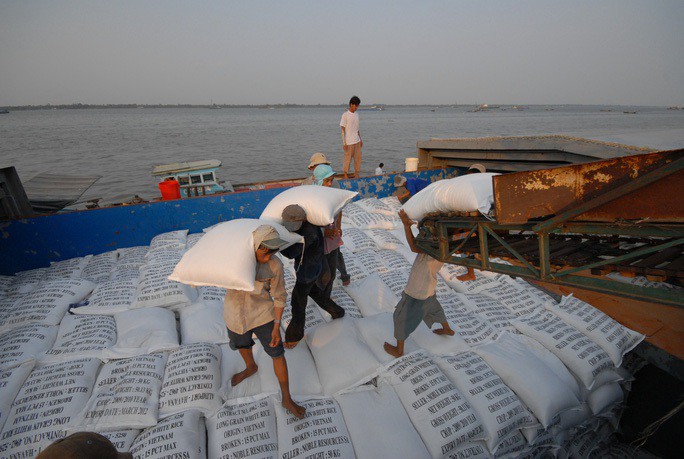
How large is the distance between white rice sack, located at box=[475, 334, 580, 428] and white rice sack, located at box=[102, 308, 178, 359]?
2903 mm

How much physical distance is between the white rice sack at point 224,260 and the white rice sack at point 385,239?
311cm

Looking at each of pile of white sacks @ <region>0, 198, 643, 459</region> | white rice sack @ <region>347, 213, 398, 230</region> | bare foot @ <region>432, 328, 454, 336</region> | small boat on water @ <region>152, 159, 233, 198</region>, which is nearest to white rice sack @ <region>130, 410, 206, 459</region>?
pile of white sacks @ <region>0, 198, 643, 459</region>

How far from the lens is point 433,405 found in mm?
2383

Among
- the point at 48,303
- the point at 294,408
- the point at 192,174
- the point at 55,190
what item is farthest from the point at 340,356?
the point at 192,174

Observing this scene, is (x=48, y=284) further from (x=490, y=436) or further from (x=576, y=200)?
(x=576, y=200)

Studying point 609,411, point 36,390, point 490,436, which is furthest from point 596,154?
point 36,390

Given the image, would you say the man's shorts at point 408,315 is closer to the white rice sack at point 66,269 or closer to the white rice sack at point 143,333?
the white rice sack at point 143,333

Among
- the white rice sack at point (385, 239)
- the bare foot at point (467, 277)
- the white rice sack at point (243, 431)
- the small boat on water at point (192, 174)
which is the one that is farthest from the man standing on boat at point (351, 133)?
the white rice sack at point (243, 431)

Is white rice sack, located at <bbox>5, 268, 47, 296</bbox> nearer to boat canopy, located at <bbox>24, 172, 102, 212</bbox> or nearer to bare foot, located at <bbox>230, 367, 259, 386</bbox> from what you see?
boat canopy, located at <bbox>24, 172, 102, 212</bbox>

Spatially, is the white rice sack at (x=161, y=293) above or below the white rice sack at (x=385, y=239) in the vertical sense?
above

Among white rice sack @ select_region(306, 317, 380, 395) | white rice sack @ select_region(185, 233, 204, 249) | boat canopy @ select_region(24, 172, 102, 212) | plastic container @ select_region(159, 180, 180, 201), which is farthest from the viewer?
plastic container @ select_region(159, 180, 180, 201)

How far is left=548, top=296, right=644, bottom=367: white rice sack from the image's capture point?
298cm

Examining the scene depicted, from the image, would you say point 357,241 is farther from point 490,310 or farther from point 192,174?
point 192,174

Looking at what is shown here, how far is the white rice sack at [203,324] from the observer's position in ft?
10.2
